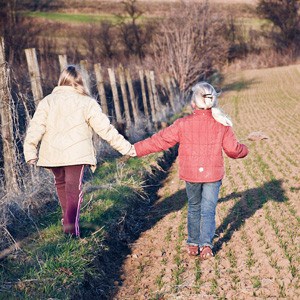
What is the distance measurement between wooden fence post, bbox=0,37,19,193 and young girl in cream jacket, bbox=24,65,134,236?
82.6 inches

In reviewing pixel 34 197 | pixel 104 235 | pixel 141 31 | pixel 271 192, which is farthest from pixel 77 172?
pixel 141 31

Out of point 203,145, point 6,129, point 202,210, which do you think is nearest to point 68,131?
point 203,145

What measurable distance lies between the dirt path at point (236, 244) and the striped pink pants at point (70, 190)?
0.83 m

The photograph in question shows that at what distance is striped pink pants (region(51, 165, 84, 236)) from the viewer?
576cm

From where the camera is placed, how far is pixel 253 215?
783 centimetres

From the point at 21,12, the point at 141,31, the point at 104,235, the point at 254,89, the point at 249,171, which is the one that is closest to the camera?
the point at 104,235

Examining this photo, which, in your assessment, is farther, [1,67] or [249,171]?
[249,171]

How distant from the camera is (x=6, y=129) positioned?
25.5 ft

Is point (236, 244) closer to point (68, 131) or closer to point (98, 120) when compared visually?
point (98, 120)

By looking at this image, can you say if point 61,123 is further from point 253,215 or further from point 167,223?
point 253,215

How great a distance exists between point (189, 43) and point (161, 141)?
28445 millimetres

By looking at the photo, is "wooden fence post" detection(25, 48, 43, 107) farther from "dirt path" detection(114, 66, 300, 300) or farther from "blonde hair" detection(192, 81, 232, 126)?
"blonde hair" detection(192, 81, 232, 126)

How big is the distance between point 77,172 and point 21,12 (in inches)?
1353

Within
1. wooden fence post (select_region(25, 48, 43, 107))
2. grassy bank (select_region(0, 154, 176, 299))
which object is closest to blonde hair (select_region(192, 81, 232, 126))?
grassy bank (select_region(0, 154, 176, 299))
